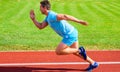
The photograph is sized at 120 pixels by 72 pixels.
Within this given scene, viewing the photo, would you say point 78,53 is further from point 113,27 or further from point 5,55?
point 113,27

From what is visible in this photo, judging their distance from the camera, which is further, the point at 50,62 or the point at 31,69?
Answer: the point at 50,62

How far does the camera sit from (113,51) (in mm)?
12156

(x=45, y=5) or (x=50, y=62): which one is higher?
(x=45, y=5)

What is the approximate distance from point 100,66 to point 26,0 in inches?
922

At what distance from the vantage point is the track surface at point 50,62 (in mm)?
9961

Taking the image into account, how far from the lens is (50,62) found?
10.7 meters

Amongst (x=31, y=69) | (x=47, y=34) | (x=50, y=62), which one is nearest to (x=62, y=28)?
(x=31, y=69)

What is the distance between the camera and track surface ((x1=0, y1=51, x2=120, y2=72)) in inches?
392

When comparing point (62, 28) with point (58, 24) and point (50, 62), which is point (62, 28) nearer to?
point (58, 24)

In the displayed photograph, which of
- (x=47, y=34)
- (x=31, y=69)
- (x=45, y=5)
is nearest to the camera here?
(x=45, y=5)

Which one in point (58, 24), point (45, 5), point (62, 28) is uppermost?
point (45, 5)

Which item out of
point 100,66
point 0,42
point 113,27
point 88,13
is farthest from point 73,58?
point 88,13

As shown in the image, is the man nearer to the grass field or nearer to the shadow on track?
the shadow on track

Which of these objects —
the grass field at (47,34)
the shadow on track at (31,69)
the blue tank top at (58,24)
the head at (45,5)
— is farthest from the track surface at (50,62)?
the head at (45,5)
